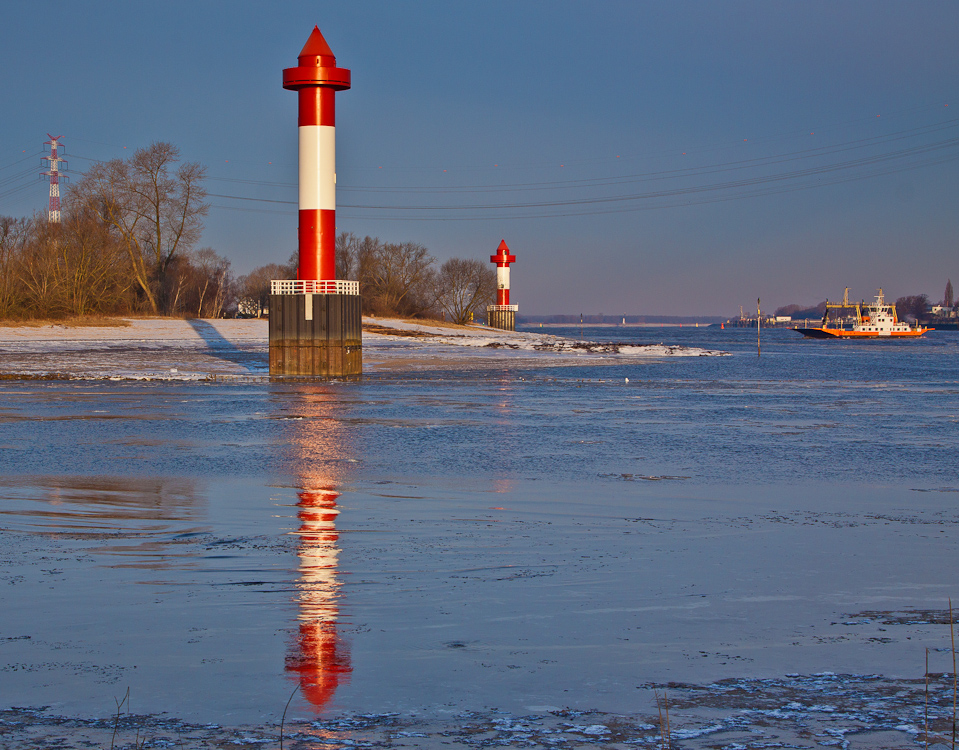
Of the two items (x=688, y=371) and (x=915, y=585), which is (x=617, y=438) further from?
(x=688, y=371)

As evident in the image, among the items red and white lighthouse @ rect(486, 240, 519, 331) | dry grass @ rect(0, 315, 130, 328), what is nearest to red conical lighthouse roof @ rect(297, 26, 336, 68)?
dry grass @ rect(0, 315, 130, 328)

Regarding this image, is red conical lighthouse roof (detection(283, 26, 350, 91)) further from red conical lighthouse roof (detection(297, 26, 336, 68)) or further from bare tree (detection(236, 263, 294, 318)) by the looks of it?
bare tree (detection(236, 263, 294, 318))

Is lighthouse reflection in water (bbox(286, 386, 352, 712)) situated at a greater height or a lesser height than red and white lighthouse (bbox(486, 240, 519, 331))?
lesser

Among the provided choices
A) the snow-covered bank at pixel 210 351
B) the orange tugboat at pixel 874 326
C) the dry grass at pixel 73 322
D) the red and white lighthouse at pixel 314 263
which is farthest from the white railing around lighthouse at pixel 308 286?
the orange tugboat at pixel 874 326

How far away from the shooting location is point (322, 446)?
14797 millimetres

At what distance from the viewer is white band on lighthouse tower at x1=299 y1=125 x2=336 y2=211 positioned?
31.7 m

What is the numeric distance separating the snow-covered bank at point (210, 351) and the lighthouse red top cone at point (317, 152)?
4543mm

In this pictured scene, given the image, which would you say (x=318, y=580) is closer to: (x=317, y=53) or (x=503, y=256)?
(x=317, y=53)

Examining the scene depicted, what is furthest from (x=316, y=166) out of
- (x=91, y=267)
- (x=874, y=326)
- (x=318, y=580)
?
(x=874, y=326)

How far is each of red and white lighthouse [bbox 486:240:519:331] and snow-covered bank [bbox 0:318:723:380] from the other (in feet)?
87.9

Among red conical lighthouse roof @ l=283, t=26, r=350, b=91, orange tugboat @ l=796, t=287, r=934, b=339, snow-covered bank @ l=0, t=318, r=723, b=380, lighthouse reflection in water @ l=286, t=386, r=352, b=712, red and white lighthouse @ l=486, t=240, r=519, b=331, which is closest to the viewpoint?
lighthouse reflection in water @ l=286, t=386, r=352, b=712

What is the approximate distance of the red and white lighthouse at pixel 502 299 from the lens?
96438 mm

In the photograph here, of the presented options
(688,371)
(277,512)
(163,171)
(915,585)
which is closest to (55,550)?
(277,512)

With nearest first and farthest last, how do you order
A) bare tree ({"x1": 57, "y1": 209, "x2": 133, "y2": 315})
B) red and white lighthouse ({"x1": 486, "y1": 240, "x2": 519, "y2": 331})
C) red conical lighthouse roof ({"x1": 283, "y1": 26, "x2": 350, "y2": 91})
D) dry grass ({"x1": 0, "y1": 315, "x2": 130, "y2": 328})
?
red conical lighthouse roof ({"x1": 283, "y1": 26, "x2": 350, "y2": 91})
dry grass ({"x1": 0, "y1": 315, "x2": 130, "y2": 328})
bare tree ({"x1": 57, "y1": 209, "x2": 133, "y2": 315})
red and white lighthouse ({"x1": 486, "y1": 240, "x2": 519, "y2": 331})
